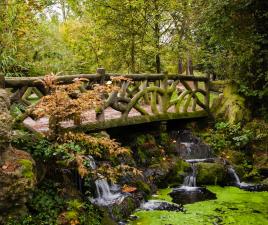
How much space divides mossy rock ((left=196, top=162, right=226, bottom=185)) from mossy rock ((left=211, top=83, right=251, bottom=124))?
246cm

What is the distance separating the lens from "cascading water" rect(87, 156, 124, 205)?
28.3 ft

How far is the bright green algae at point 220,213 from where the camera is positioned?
8.16 meters

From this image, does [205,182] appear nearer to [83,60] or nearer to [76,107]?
[76,107]

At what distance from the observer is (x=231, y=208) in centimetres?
898

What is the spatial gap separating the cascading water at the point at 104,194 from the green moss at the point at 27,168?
203cm

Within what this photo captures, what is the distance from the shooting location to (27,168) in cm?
668

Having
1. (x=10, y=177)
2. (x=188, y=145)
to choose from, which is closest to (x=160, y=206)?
(x=188, y=145)

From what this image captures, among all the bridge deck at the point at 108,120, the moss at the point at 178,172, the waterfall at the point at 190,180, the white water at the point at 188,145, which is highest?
the bridge deck at the point at 108,120

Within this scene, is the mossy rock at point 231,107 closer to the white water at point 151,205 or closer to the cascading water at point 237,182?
the cascading water at point 237,182

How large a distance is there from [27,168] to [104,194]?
2.63m

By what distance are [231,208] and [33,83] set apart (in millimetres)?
4994

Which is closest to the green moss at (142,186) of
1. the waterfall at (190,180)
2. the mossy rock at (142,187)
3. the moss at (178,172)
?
the mossy rock at (142,187)

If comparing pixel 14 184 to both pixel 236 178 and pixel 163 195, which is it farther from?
pixel 236 178

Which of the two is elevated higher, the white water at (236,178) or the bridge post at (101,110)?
the bridge post at (101,110)
